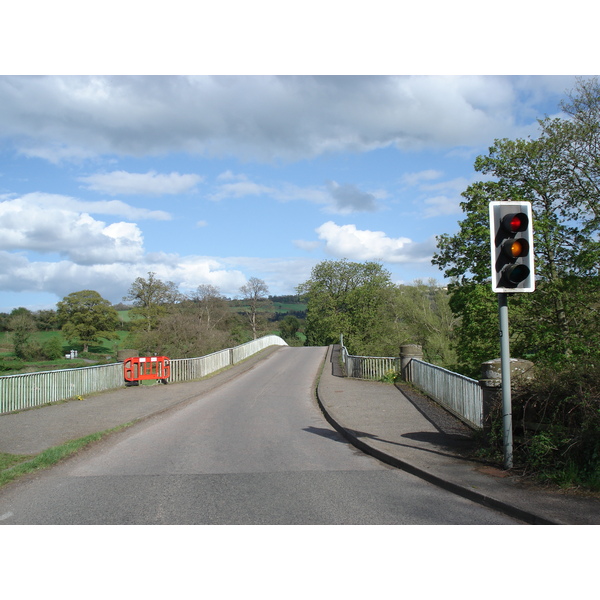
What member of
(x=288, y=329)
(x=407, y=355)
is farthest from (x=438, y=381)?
(x=288, y=329)

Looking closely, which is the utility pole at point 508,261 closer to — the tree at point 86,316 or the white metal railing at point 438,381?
the white metal railing at point 438,381

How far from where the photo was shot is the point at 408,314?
166 ft

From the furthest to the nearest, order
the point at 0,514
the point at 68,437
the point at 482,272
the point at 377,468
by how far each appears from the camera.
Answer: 1. the point at 482,272
2. the point at 68,437
3. the point at 377,468
4. the point at 0,514

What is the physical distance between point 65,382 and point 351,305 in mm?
26688

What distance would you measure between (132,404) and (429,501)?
457 inches

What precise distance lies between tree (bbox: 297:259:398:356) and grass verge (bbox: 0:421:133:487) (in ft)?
84.8

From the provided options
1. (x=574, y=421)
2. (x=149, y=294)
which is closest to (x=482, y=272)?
(x=574, y=421)

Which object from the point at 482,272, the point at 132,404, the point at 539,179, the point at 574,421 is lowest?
the point at 132,404

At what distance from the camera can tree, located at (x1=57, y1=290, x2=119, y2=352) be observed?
217 ft

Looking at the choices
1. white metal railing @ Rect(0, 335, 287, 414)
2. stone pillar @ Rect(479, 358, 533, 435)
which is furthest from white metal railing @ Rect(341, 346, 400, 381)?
stone pillar @ Rect(479, 358, 533, 435)

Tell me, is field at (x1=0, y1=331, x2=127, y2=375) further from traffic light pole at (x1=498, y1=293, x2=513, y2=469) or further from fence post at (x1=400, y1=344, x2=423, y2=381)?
traffic light pole at (x1=498, y1=293, x2=513, y2=469)

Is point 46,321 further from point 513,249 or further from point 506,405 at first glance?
point 513,249

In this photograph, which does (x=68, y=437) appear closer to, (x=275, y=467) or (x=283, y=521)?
(x=275, y=467)

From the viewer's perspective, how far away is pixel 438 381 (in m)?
13.9
